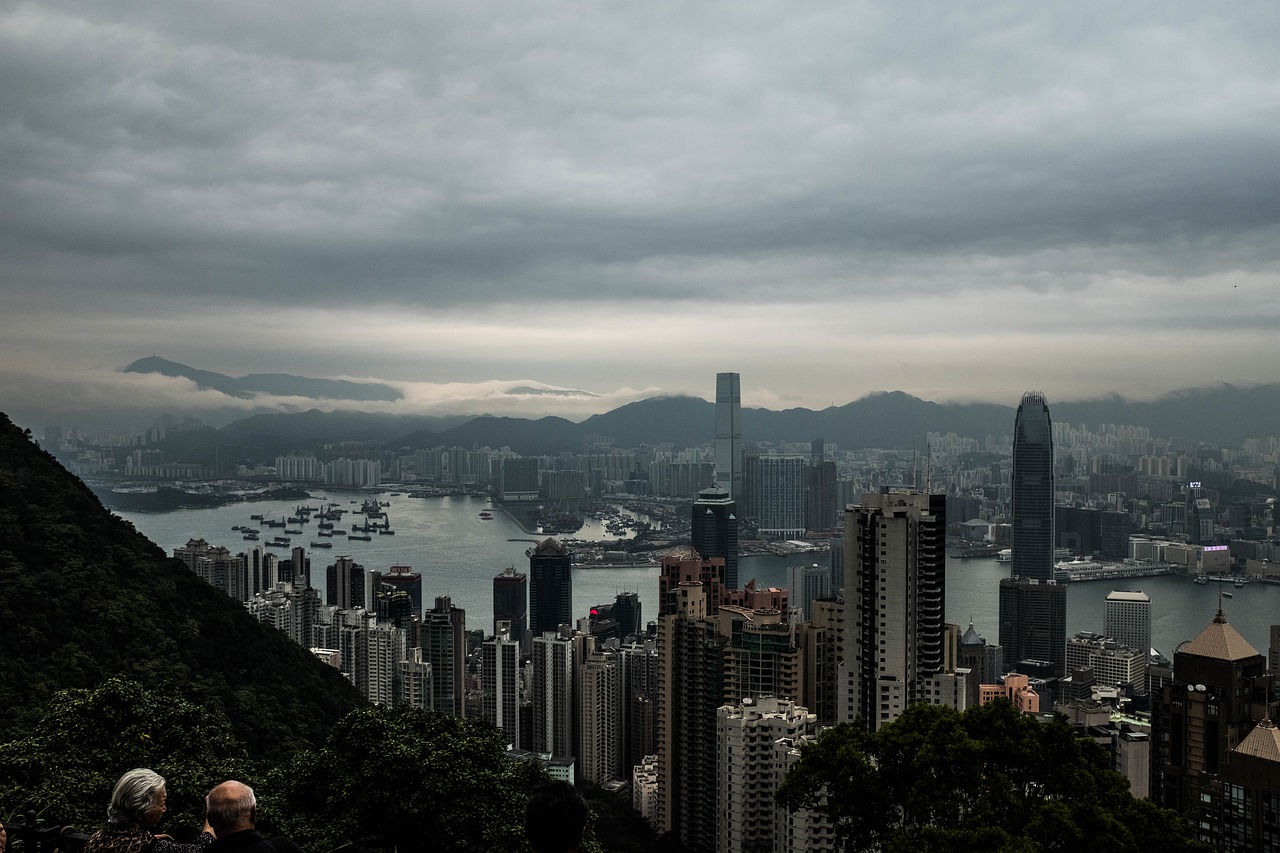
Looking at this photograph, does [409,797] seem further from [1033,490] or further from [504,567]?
[1033,490]

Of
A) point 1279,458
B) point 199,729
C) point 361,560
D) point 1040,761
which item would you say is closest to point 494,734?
point 199,729

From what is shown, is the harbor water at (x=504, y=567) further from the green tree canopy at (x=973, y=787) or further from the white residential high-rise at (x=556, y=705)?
the green tree canopy at (x=973, y=787)

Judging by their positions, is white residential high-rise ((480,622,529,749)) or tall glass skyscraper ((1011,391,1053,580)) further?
tall glass skyscraper ((1011,391,1053,580))

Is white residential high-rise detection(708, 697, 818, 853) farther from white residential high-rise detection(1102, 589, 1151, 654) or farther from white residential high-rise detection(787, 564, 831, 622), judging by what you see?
white residential high-rise detection(1102, 589, 1151, 654)

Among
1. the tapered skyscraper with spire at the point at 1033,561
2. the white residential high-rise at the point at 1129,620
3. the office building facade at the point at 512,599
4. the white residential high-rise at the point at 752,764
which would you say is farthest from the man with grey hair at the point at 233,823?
the office building facade at the point at 512,599

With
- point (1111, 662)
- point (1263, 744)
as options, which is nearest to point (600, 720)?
point (1111, 662)

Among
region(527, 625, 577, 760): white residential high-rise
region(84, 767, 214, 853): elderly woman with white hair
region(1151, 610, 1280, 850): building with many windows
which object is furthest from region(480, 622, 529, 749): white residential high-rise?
region(84, 767, 214, 853): elderly woman with white hair

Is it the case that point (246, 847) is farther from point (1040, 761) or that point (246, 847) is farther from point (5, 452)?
point (5, 452)
